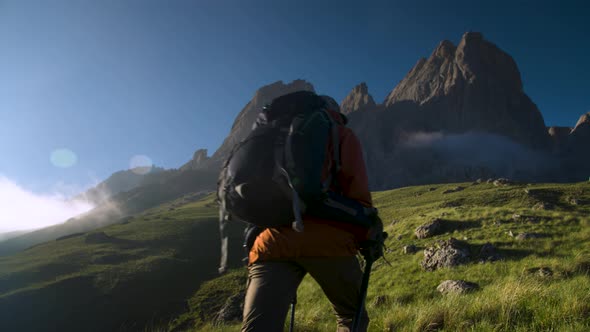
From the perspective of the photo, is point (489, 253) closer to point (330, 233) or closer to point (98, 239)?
point (330, 233)

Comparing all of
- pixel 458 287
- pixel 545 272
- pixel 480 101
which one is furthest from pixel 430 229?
pixel 480 101

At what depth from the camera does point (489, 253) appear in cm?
1376

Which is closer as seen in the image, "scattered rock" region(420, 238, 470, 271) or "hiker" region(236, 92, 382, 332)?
"hiker" region(236, 92, 382, 332)

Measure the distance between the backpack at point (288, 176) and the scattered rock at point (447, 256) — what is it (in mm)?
13814

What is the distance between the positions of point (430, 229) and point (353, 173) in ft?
71.3

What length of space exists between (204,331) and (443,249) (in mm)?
12820

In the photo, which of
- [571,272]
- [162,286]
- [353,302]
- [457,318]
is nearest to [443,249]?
[571,272]

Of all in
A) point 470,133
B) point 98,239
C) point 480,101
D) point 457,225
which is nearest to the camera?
point 457,225

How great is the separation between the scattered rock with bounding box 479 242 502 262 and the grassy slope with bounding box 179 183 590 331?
364mm

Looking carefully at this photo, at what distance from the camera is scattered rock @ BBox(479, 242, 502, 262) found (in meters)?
13.1

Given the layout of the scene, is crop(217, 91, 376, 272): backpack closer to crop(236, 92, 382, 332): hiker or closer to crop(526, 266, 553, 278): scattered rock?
crop(236, 92, 382, 332): hiker

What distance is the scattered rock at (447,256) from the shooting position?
13805 mm

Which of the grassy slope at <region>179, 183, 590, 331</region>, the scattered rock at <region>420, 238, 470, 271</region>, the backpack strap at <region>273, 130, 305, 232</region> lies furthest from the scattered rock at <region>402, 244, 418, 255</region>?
the backpack strap at <region>273, 130, 305, 232</region>

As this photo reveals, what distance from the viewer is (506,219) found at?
20062 millimetres
